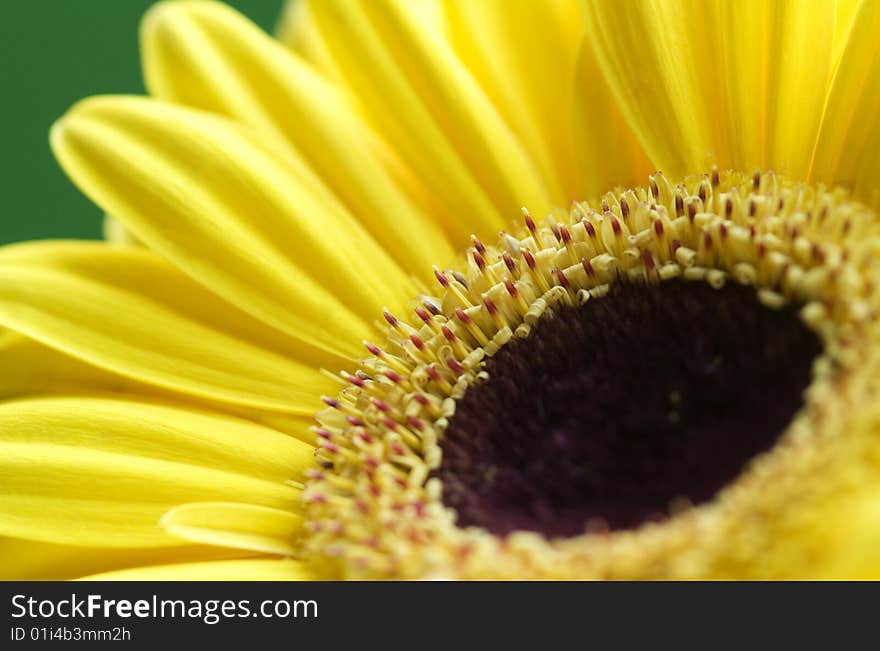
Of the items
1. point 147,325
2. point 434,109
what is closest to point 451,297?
point 434,109

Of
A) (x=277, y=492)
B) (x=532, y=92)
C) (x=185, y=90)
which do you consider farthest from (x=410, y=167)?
(x=277, y=492)

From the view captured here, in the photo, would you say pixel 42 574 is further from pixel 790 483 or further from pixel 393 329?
pixel 790 483

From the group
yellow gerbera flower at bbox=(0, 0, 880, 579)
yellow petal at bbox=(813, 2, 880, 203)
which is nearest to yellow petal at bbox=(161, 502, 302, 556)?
yellow gerbera flower at bbox=(0, 0, 880, 579)

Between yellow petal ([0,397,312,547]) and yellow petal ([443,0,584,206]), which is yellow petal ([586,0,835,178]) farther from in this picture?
yellow petal ([0,397,312,547])

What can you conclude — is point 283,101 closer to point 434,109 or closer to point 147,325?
point 434,109

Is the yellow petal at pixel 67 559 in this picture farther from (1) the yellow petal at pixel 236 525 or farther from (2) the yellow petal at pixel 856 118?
(2) the yellow petal at pixel 856 118

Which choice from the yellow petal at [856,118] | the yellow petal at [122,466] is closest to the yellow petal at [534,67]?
the yellow petal at [856,118]
